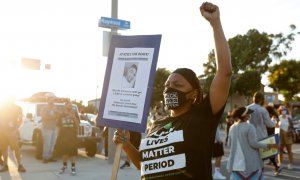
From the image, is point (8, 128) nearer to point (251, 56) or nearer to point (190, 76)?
point (190, 76)

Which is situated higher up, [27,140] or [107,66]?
[107,66]

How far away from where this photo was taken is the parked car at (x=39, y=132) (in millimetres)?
13461

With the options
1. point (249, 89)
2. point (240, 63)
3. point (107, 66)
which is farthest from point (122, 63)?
point (240, 63)

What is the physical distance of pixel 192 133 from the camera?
96.5 inches

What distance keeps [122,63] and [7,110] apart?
8.10 m

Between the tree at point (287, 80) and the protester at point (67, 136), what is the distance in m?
40.9

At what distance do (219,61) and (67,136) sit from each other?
26.8 feet

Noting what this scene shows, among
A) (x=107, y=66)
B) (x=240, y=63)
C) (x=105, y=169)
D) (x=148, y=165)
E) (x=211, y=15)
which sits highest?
(x=240, y=63)

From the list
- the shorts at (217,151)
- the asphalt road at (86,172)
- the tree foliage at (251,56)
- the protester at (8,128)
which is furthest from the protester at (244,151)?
the tree foliage at (251,56)

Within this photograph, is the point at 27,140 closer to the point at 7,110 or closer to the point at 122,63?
the point at 7,110

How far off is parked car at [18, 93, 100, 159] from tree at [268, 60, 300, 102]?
3721cm

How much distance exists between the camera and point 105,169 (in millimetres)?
10656

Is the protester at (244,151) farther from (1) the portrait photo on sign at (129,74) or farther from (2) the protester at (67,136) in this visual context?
(2) the protester at (67,136)

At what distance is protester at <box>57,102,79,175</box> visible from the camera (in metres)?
10.0
